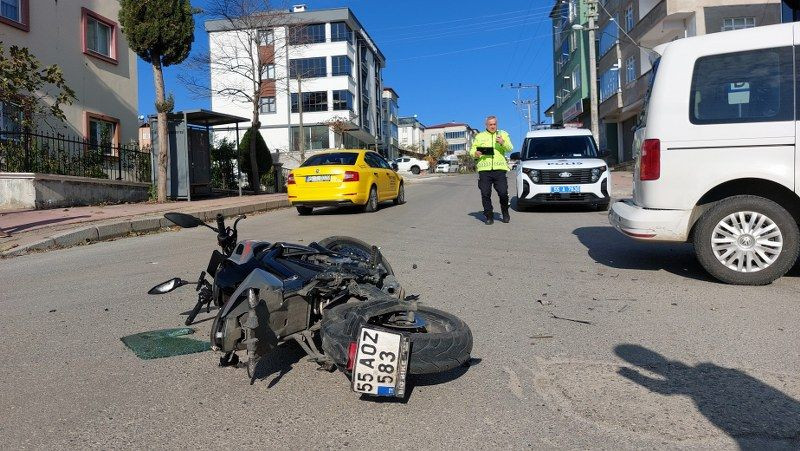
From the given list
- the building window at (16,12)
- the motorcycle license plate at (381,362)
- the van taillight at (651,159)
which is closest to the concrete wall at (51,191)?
the building window at (16,12)

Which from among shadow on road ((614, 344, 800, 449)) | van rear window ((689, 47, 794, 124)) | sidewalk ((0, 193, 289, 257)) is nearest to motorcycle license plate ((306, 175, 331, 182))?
sidewalk ((0, 193, 289, 257))

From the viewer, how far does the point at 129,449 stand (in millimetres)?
2709

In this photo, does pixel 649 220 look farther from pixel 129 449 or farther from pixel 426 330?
pixel 129 449

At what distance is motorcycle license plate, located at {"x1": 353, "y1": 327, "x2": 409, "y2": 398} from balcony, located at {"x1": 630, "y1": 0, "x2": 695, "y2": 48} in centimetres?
2828

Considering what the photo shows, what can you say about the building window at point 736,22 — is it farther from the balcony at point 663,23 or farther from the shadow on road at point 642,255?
the shadow on road at point 642,255

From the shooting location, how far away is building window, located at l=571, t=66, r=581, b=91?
45.8 m

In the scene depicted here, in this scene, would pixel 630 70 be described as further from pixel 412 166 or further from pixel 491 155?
pixel 412 166

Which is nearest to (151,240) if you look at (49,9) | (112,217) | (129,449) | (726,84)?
(112,217)

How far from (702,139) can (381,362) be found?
4.15 m

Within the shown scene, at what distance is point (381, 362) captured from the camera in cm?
286

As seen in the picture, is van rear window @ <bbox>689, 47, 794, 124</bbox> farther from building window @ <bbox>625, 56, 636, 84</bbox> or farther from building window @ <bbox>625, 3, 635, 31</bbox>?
building window @ <bbox>625, 3, 635, 31</bbox>

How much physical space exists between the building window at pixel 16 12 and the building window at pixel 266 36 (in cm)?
1002

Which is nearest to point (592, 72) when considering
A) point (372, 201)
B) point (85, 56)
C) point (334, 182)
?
point (372, 201)

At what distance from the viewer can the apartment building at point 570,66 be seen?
43375 mm
